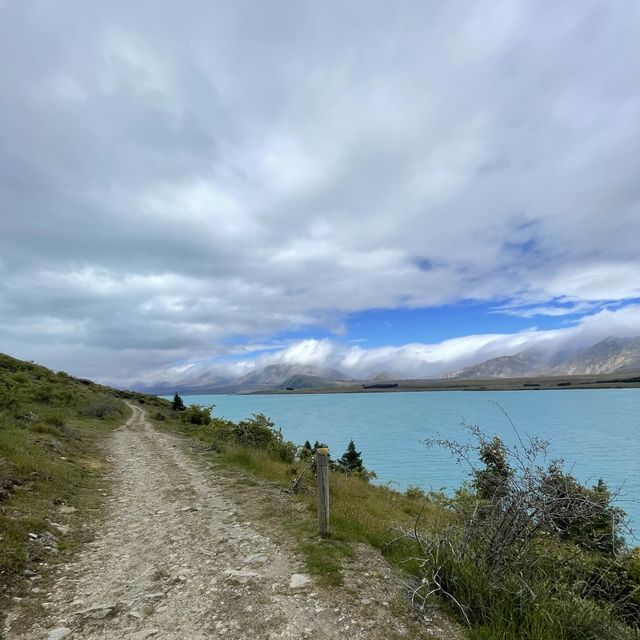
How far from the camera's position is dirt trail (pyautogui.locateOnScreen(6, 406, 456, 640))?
5359 mm

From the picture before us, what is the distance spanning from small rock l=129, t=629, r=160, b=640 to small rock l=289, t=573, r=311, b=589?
2.09 metres

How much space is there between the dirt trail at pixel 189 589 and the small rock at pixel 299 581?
2 cm

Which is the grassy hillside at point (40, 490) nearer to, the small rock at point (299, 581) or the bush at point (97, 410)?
the small rock at point (299, 581)

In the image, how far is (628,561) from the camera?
8.98 metres

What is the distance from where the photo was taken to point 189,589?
6.37 metres

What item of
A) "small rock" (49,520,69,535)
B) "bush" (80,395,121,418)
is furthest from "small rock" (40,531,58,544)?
"bush" (80,395,121,418)

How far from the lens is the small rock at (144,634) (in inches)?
203

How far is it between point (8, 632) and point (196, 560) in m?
2.87

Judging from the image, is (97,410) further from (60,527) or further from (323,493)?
(323,493)

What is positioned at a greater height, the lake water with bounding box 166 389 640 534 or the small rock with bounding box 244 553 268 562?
the small rock with bounding box 244 553 268 562

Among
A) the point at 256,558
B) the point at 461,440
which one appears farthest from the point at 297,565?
the point at 461,440

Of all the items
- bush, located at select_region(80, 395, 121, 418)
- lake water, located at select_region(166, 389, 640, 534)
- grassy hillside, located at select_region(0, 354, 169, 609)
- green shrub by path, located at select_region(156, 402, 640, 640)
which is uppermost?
bush, located at select_region(80, 395, 121, 418)

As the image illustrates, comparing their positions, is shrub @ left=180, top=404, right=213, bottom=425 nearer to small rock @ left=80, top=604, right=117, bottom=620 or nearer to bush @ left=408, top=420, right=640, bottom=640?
small rock @ left=80, top=604, right=117, bottom=620

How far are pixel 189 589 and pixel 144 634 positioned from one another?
1163mm
